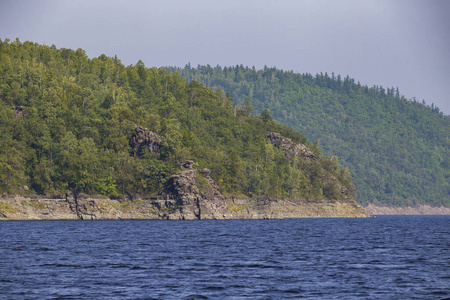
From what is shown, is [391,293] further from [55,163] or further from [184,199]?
[55,163]

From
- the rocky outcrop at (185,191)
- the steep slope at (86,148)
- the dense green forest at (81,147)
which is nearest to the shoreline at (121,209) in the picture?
the rocky outcrop at (185,191)

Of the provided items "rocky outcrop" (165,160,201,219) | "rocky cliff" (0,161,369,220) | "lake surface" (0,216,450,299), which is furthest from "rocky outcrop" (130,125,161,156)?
"lake surface" (0,216,450,299)

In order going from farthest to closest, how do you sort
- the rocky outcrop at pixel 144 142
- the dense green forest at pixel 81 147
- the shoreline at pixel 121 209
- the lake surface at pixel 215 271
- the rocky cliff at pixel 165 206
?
the rocky outcrop at pixel 144 142 → the dense green forest at pixel 81 147 → the rocky cliff at pixel 165 206 → the shoreline at pixel 121 209 → the lake surface at pixel 215 271

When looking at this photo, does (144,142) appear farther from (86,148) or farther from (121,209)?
(121,209)

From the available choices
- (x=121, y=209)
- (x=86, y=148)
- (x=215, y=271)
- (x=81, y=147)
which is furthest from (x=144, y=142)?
(x=215, y=271)

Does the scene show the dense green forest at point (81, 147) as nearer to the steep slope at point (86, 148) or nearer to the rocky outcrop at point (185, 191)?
the steep slope at point (86, 148)

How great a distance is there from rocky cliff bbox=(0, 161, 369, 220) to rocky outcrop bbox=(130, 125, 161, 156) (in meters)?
13.3

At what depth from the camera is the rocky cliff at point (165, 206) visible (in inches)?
5413

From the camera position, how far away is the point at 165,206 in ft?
516

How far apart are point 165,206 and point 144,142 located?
1028 inches

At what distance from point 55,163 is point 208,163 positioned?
53.4m

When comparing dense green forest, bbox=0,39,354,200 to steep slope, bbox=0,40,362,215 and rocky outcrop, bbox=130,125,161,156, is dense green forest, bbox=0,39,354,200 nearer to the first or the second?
steep slope, bbox=0,40,362,215

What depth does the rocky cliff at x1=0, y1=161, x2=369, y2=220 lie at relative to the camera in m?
138

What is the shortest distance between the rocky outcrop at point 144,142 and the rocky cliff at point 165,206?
13.3 metres
